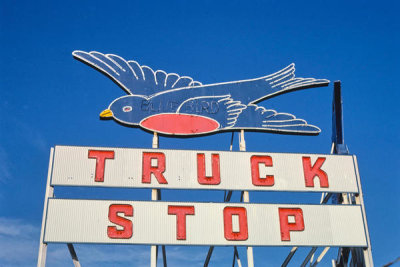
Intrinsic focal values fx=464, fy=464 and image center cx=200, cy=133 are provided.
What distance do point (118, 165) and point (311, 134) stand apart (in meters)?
6.99

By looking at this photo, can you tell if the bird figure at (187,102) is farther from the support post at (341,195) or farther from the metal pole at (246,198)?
the support post at (341,195)

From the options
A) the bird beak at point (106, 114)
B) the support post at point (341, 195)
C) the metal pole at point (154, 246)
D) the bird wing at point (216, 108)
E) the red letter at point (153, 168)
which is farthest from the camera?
the bird wing at point (216, 108)

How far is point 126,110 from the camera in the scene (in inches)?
641

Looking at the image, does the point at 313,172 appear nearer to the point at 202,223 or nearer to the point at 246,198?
the point at 246,198

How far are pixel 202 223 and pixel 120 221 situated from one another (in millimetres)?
2540

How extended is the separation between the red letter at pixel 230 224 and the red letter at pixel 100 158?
415 centimetres

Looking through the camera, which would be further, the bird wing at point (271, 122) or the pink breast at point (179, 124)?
the bird wing at point (271, 122)

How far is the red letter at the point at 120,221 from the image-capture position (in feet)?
46.3

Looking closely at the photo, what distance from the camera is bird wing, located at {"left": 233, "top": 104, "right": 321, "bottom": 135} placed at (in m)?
16.7

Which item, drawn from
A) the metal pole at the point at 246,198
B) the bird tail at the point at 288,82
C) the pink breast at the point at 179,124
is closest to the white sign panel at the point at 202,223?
the metal pole at the point at 246,198

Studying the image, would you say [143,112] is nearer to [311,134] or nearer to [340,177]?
[311,134]

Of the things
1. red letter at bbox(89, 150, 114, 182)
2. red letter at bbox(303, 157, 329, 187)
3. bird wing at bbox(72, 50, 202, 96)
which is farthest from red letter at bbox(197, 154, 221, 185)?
bird wing at bbox(72, 50, 202, 96)

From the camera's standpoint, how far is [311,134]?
55.3ft

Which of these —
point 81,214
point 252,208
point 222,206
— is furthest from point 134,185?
point 252,208
